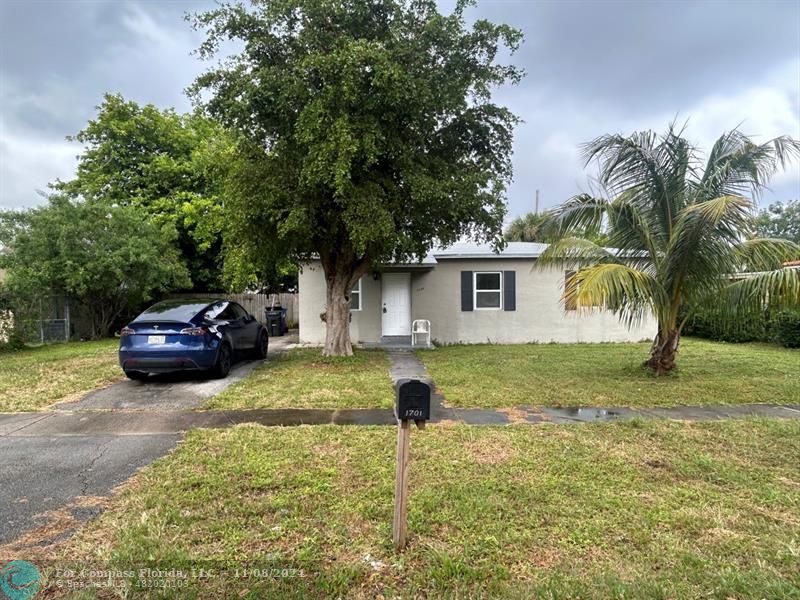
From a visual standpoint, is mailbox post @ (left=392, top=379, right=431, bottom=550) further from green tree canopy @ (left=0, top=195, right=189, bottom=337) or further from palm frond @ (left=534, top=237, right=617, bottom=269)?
green tree canopy @ (left=0, top=195, right=189, bottom=337)

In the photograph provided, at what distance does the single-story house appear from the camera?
46.5 ft

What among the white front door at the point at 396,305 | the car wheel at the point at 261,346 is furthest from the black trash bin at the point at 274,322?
the car wheel at the point at 261,346

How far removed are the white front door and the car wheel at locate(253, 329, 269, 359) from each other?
3996mm

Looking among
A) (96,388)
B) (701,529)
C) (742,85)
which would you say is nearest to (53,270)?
(96,388)

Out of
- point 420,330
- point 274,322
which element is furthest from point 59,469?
point 274,322

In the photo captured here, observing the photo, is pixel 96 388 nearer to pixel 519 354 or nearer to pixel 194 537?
pixel 194 537

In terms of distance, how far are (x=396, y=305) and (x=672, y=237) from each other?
7932 millimetres

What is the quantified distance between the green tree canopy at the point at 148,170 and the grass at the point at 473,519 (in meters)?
17.4

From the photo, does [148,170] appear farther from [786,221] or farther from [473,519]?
[786,221]

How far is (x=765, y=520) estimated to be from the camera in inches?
128

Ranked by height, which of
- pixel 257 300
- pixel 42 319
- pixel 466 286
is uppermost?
pixel 466 286

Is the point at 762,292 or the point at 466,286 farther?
the point at 466,286

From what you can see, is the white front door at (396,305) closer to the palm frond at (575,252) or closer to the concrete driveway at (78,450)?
the palm frond at (575,252)

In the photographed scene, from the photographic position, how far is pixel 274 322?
55.7 feet
